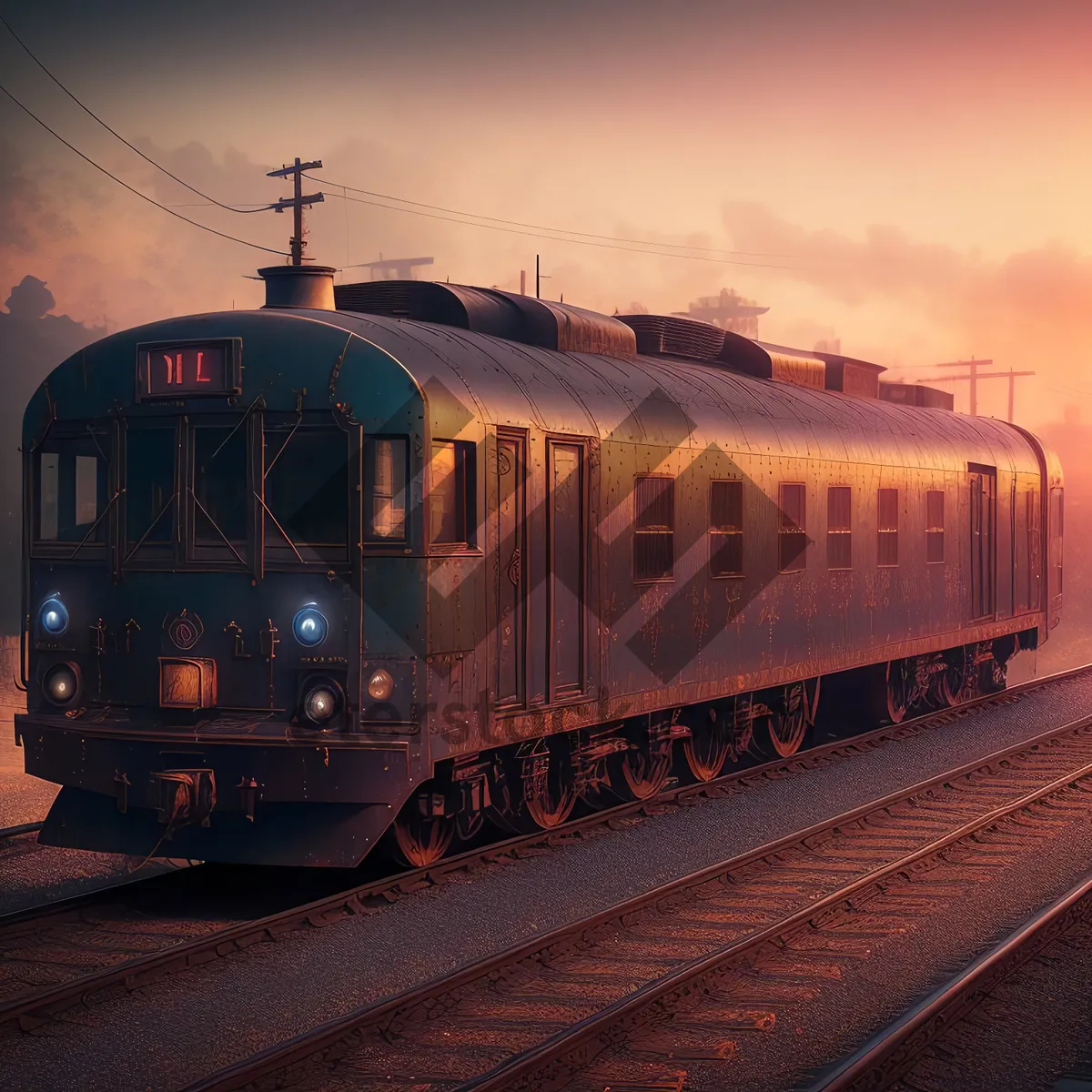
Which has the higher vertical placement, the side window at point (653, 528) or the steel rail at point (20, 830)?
the side window at point (653, 528)

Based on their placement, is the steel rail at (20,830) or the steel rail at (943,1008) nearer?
the steel rail at (943,1008)

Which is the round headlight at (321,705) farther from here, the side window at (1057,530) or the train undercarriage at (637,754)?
the side window at (1057,530)

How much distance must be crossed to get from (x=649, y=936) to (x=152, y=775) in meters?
2.94

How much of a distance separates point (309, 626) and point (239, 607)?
466mm

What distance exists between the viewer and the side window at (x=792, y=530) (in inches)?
539

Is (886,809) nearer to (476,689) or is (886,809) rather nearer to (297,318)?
(476,689)

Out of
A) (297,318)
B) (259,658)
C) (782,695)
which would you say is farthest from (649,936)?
(782,695)

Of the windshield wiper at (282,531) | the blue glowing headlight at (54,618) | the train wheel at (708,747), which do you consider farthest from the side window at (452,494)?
the train wheel at (708,747)

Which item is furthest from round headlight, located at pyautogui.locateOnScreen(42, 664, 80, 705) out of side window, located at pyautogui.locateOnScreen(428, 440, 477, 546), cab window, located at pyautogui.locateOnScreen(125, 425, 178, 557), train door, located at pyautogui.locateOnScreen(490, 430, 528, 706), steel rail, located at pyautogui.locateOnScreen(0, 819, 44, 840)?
train door, located at pyautogui.locateOnScreen(490, 430, 528, 706)

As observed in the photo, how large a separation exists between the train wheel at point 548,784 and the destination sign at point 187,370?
3.25 meters

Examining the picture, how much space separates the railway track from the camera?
6.95 meters

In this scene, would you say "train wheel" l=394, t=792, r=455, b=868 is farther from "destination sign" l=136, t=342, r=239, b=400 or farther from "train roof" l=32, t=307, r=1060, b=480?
"destination sign" l=136, t=342, r=239, b=400

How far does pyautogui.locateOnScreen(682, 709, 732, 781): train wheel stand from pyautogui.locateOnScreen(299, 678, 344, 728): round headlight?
513 centimetres

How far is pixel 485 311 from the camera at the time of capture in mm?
11172
